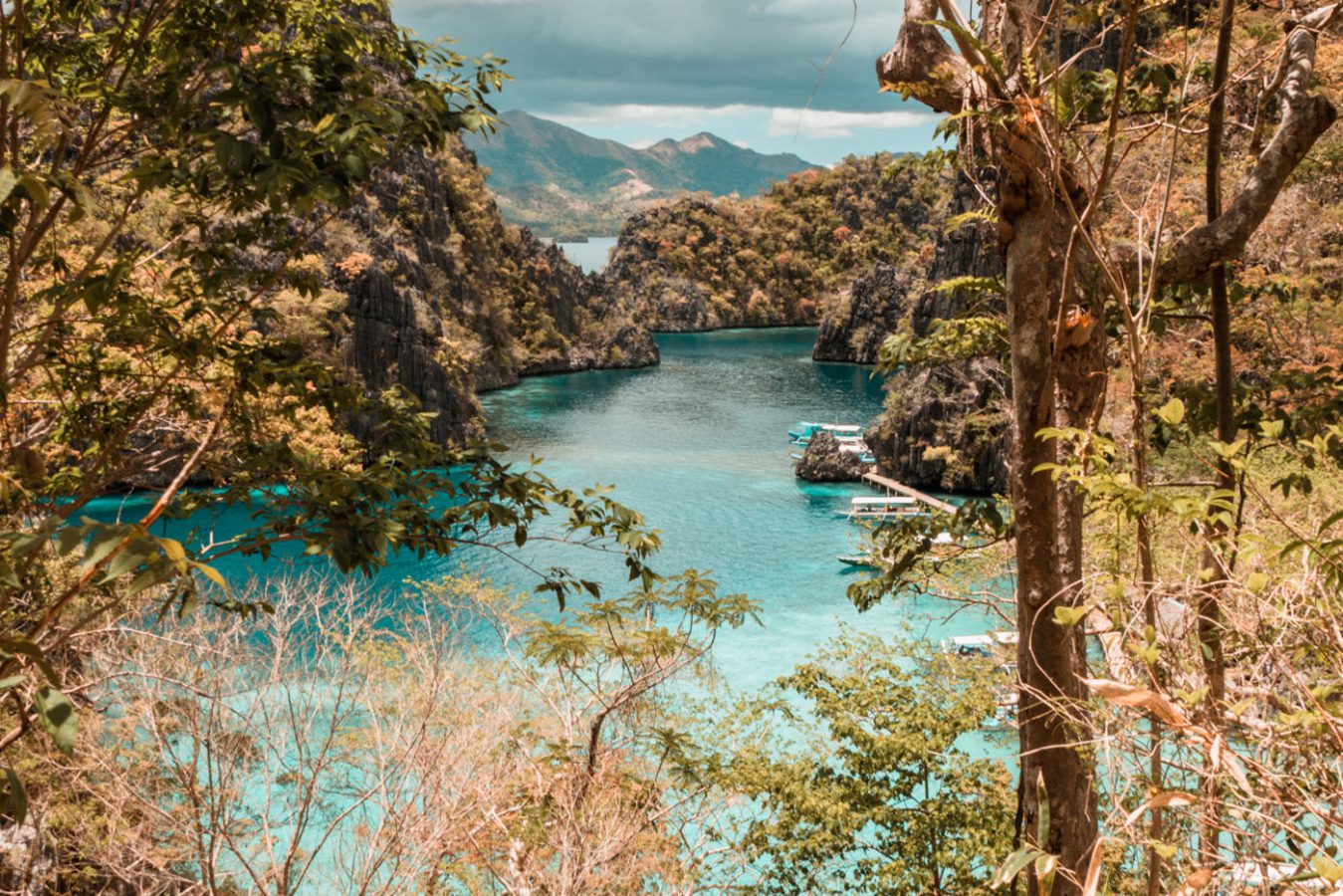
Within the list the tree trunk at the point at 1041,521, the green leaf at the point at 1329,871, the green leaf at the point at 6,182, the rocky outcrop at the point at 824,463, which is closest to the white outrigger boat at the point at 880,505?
the rocky outcrop at the point at 824,463

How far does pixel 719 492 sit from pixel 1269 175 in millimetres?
22036

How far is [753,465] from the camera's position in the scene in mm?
27391

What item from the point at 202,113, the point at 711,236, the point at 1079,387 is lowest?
the point at 1079,387

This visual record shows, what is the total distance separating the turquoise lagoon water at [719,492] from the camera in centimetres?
1703

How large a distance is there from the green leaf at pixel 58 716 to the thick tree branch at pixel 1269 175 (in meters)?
2.89

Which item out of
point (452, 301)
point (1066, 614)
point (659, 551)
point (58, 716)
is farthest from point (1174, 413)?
point (452, 301)

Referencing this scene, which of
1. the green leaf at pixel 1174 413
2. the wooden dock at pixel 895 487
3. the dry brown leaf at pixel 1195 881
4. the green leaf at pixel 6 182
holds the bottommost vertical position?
the wooden dock at pixel 895 487

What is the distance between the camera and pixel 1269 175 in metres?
2.80

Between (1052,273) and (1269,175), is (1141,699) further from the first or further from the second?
(1269,175)

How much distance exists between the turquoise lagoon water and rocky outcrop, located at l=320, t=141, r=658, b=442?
193 centimetres

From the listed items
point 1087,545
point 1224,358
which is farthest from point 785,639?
point 1224,358

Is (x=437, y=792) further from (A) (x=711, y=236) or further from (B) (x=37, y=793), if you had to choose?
(A) (x=711, y=236)

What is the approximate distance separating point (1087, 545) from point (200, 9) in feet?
38.5

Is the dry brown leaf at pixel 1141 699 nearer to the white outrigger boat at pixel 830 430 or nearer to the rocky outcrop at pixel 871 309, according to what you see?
the white outrigger boat at pixel 830 430
